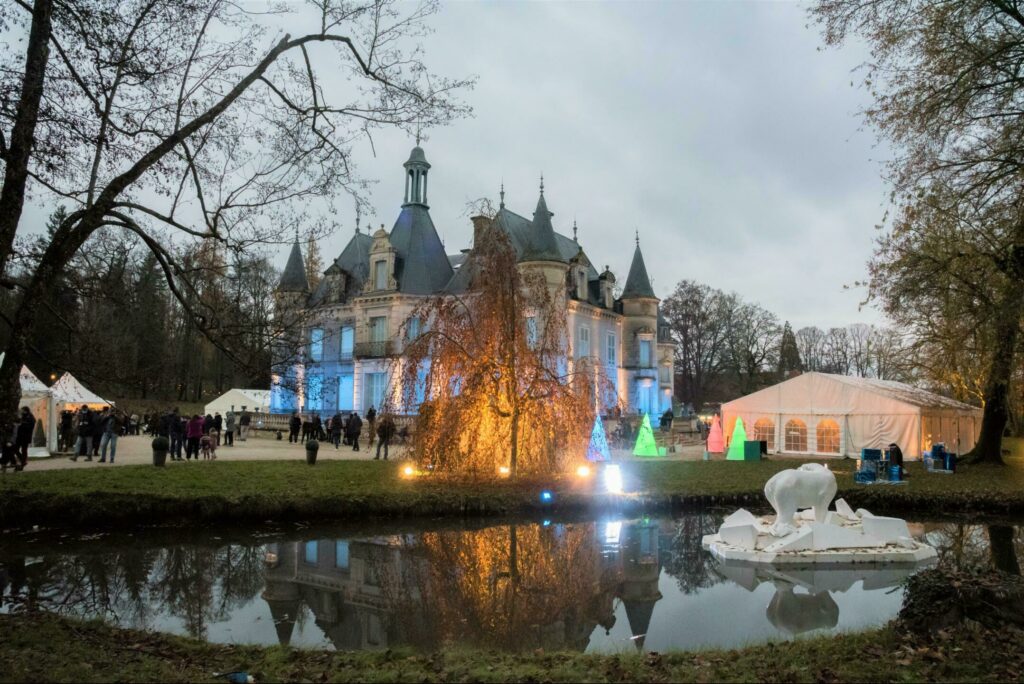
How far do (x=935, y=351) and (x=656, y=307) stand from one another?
21.3 meters

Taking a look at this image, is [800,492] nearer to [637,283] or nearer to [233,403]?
[637,283]

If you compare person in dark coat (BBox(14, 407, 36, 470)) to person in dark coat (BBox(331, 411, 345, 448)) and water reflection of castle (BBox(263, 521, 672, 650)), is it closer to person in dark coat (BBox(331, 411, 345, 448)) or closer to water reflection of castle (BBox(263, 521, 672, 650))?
water reflection of castle (BBox(263, 521, 672, 650))

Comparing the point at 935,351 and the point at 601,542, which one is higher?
the point at 935,351

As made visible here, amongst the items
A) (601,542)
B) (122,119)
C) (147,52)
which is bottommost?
(601,542)

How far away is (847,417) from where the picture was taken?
2583 centimetres

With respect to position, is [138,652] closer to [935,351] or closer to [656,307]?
[935,351]

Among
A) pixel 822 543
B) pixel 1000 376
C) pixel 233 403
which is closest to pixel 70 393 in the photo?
pixel 233 403

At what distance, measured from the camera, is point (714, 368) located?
54.1 m

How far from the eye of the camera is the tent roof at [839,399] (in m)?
25.1

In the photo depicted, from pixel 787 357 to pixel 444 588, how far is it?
56288 mm

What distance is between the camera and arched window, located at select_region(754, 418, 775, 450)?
27.5 meters

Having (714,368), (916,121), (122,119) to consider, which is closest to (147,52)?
(122,119)

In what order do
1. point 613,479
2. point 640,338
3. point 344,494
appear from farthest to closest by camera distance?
1. point 640,338
2. point 613,479
3. point 344,494

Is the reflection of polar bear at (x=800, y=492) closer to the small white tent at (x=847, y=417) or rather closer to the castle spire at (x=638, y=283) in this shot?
the small white tent at (x=847, y=417)
